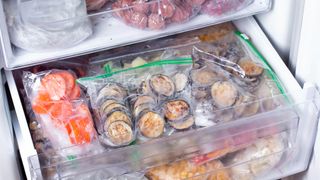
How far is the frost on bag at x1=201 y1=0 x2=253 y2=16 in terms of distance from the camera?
1.15m

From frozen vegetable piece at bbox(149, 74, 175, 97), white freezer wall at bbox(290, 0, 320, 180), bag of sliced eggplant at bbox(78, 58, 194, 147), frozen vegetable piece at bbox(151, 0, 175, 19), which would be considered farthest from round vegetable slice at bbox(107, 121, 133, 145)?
white freezer wall at bbox(290, 0, 320, 180)

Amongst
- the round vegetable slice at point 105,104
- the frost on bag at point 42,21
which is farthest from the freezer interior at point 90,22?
the round vegetable slice at point 105,104

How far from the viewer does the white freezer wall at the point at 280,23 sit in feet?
3.82

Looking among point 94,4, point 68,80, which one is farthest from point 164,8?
point 68,80

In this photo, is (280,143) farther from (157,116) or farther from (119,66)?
(119,66)

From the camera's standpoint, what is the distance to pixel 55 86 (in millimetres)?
1127

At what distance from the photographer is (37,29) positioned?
105cm

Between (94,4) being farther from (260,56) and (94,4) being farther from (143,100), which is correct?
(260,56)

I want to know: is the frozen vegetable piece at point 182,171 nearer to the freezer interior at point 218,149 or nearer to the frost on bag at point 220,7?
the freezer interior at point 218,149

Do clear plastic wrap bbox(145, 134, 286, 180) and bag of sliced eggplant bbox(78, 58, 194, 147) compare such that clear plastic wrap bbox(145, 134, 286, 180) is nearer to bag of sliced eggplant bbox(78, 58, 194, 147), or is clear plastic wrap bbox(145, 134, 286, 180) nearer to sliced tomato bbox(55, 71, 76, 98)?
bag of sliced eggplant bbox(78, 58, 194, 147)

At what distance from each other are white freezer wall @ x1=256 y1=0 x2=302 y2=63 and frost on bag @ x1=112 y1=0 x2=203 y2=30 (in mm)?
174

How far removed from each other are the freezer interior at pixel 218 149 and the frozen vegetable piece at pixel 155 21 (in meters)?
0.12

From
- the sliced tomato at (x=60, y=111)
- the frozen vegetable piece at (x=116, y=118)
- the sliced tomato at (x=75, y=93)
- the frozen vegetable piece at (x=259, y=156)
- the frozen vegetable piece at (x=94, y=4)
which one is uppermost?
the frozen vegetable piece at (x=94, y=4)

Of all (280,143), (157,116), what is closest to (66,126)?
(157,116)
